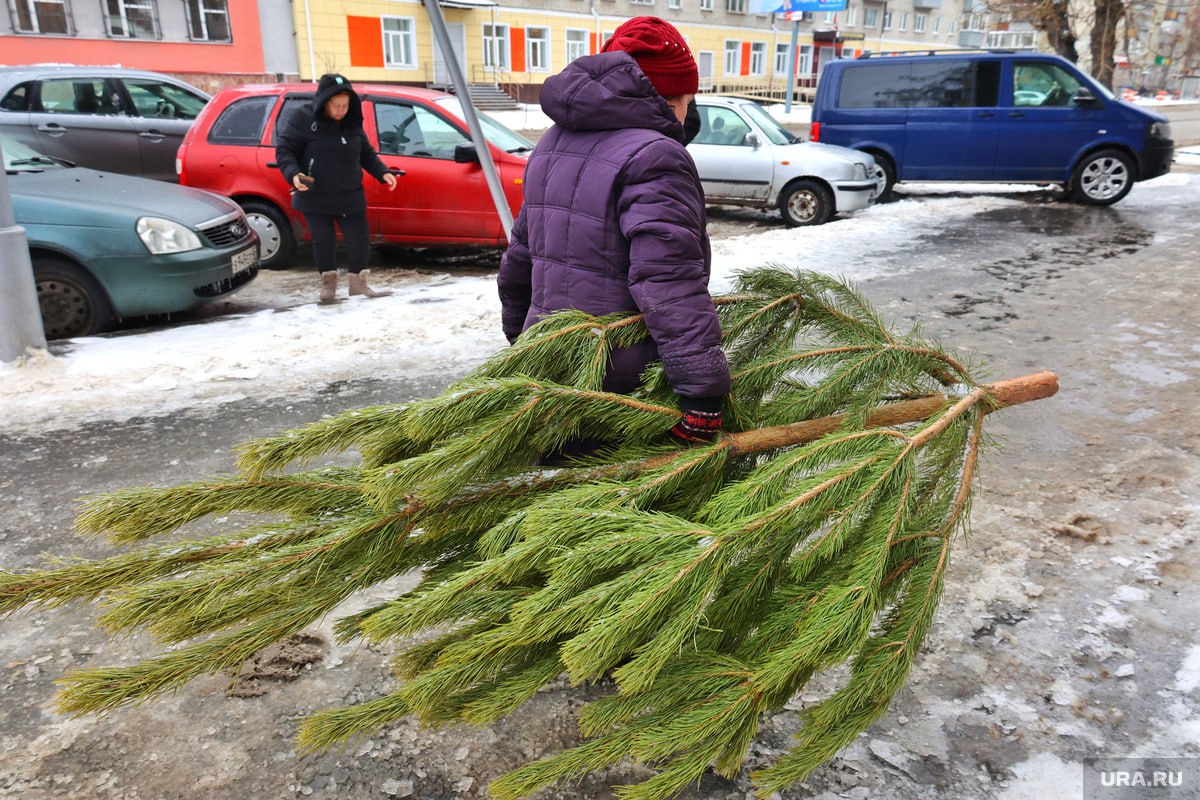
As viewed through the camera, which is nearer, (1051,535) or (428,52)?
(1051,535)

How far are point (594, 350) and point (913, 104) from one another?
11.9 metres

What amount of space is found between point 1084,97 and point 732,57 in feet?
118

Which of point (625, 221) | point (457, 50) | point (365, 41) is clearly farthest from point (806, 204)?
point (457, 50)

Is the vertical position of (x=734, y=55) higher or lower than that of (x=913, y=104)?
higher

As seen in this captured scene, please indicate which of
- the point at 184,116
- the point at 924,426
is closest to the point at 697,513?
the point at 924,426

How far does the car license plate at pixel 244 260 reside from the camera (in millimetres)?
6440

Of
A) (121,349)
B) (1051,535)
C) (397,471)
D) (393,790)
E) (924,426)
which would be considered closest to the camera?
(397,471)

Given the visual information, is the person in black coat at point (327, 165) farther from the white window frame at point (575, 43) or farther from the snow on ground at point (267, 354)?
the white window frame at point (575, 43)

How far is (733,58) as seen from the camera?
4475 cm

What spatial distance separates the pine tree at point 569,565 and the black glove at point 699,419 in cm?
3

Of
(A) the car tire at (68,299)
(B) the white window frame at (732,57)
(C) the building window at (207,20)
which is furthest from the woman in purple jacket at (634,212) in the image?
(B) the white window frame at (732,57)

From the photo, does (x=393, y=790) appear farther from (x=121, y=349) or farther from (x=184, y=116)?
(x=184, y=116)

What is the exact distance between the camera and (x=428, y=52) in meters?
33.8

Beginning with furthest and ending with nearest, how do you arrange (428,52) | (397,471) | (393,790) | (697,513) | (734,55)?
(734,55) → (428,52) → (393,790) → (697,513) → (397,471)
